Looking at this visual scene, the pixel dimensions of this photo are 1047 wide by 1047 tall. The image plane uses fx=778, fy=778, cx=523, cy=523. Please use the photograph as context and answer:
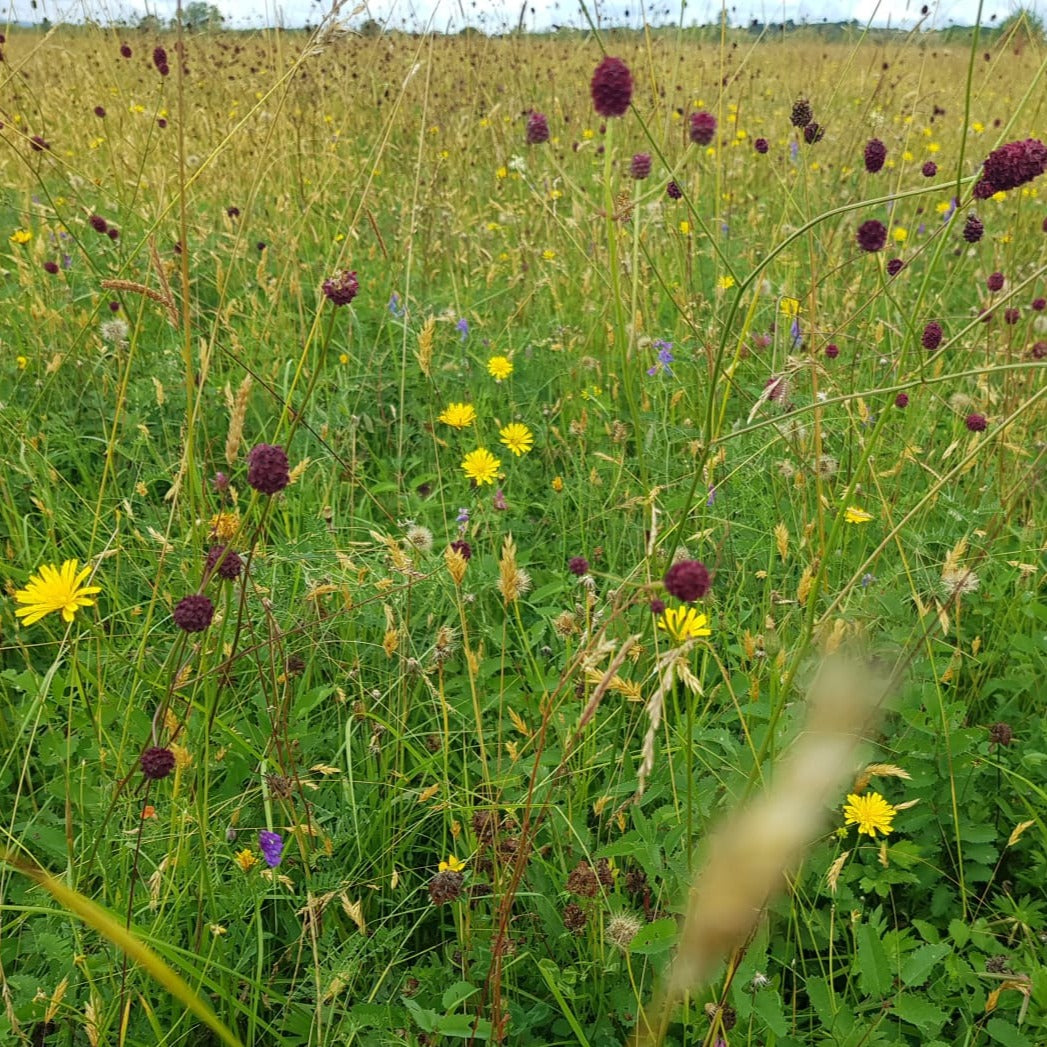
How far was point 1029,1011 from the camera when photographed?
98 cm

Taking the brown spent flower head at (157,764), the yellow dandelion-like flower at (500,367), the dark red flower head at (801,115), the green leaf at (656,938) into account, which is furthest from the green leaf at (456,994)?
the dark red flower head at (801,115)

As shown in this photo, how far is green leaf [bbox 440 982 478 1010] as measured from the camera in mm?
930

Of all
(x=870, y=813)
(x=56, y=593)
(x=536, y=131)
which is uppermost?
(x=536, y=131)

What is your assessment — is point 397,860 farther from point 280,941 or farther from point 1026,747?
point 1026,747

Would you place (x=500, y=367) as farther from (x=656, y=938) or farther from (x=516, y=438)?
(x=656, y=938)

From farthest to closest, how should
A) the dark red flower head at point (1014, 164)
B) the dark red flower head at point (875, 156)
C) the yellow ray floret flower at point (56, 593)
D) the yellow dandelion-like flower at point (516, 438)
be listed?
the yellow dandelion-like flower at point (516, 438), the dark red flower head at point (875, 156), the yellow ray floret flower at point (56, 593), the dark red flower head at point (1014, 164)

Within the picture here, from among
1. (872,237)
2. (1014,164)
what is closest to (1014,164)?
(1014,164)

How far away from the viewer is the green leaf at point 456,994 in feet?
3.05

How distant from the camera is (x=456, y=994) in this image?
0.94 meters

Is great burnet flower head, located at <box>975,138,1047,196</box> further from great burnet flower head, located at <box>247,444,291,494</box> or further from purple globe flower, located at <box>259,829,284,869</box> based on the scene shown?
purple globe flower, located at <box>259,829,284,869</box>

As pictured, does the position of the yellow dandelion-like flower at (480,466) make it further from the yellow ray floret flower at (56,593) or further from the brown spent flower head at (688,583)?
the brown spent flower head at (688,583)

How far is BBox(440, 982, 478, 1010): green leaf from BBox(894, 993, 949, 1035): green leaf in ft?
1.70

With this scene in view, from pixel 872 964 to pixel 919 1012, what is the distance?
0.22ft

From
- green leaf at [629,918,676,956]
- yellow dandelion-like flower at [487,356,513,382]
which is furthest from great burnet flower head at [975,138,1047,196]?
yellow dandelion-like flower at [487,356,513,382]
